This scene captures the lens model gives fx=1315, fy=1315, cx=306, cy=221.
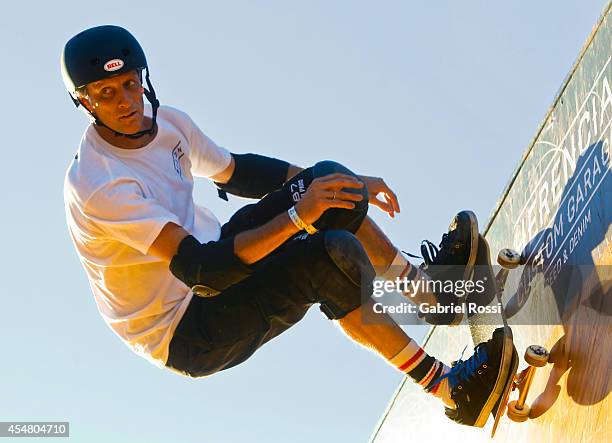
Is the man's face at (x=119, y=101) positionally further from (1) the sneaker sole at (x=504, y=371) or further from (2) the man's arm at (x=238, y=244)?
(1) the sneaker sole at (x=504, y=371)

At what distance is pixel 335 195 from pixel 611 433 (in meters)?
1.55

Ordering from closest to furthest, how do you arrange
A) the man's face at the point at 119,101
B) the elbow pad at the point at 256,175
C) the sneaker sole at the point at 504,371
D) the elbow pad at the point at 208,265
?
the elbow pad at the point at 208,265
the sneaker sole at the point at 504,371
the man's face at the point at 119,101
the elbow pad at the point at 256,175

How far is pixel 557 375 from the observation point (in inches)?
249

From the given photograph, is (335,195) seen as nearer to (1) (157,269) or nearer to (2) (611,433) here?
(1) (157,269)

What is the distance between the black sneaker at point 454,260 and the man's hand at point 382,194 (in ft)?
1.40

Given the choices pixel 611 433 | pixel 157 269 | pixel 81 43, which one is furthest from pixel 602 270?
pixel 81 43

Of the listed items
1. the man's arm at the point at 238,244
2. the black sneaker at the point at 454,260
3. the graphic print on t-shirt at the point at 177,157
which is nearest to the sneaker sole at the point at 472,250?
the black sneaker at the point at 454,260

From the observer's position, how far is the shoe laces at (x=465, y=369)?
6.36m

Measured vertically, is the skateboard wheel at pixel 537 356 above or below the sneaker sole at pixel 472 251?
below

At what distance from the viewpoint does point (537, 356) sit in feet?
20.6

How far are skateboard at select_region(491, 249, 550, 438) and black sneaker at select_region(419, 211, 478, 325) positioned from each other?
0.25 m

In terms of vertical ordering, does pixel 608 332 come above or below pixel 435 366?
above

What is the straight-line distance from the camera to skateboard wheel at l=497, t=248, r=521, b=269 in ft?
22.9

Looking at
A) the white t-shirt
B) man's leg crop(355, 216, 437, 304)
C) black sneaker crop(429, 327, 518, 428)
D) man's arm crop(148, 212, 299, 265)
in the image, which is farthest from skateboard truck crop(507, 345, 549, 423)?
the white t-shirt
